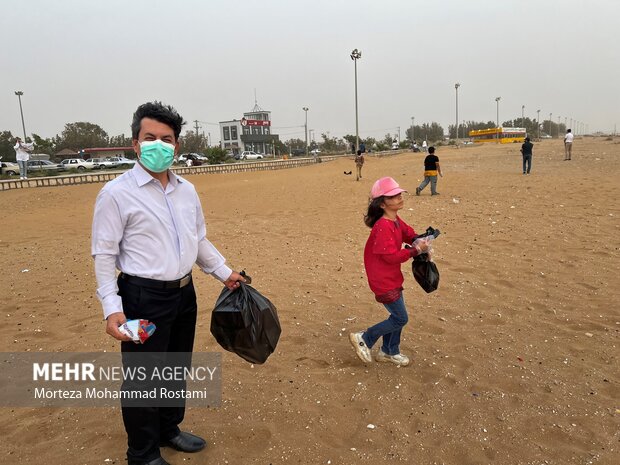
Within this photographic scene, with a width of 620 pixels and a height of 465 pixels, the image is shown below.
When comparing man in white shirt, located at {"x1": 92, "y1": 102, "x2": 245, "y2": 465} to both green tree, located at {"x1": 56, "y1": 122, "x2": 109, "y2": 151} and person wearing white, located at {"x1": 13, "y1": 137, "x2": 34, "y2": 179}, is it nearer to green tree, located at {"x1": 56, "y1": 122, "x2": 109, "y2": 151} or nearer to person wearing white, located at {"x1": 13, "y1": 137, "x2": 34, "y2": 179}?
person wearing white, located at {"x1": 13, "y1": 137, "x2": 34, "y2": 179}

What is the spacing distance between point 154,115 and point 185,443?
1.87m

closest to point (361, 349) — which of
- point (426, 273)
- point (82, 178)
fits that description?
point (426, 273)

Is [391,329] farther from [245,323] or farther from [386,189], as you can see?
[245,323]

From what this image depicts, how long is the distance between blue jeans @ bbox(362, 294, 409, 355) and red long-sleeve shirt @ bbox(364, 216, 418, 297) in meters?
0.14

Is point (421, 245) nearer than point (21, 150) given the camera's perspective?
Yes

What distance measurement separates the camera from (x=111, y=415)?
9.76 feet

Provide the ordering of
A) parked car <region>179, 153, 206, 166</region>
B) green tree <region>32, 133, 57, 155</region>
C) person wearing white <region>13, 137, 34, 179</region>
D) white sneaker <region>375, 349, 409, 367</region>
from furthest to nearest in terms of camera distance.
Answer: green tree <region>32, 133, 57, 155</region> < parked car <region>179, 153, 206, 166</region> < person wearing white <region>13, 137, 34, 179</region> < white sneaker <region>375, 349, 409, 367</region>

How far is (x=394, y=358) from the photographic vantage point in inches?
140

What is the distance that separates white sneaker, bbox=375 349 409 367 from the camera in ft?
11.6

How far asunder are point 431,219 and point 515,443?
24.1 feet

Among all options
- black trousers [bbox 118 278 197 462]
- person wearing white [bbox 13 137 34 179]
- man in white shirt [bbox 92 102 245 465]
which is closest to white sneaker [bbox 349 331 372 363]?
black trousers [bbox 118 278 197 462]

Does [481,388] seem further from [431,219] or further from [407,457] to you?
[431,219]

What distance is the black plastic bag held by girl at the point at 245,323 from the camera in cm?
249

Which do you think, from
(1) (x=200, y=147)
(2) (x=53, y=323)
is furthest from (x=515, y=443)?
(1) (x=200, y=147)
